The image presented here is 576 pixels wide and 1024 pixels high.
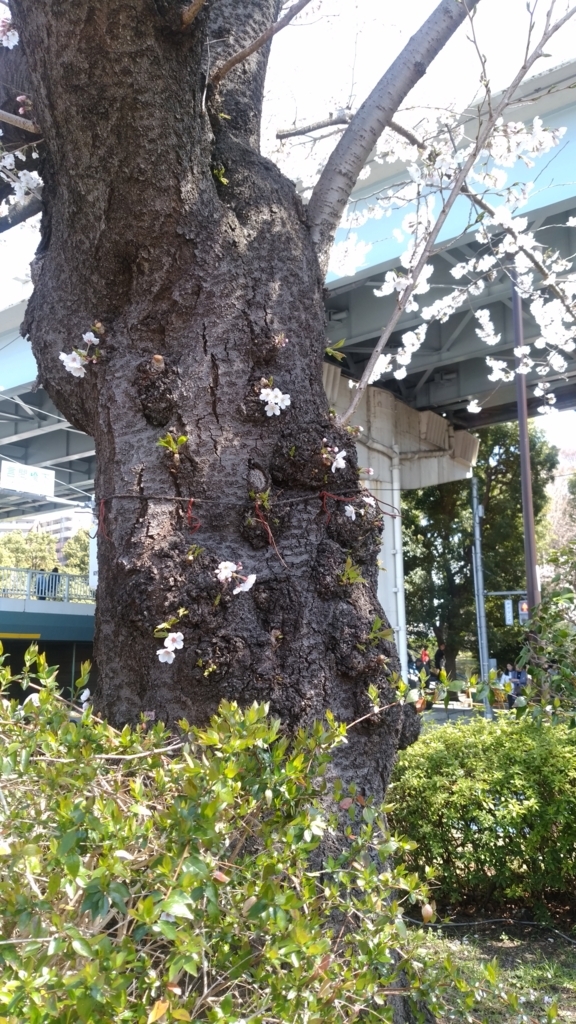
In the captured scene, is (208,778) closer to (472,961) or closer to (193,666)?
(193,666)

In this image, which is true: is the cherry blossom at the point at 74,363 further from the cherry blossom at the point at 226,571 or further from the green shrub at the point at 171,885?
Result: the green shrub at the point at 171,885

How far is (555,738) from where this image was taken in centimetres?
532

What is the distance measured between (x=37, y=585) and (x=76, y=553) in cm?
3220

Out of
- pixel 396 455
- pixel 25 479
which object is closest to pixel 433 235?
pixel 25 479

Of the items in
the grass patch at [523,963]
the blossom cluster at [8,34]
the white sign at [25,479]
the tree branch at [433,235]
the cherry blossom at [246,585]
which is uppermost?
the white sign at [25,479]

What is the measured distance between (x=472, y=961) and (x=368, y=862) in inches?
96.2

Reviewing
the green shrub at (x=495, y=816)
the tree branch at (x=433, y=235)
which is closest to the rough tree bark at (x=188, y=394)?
the tree branch at (x=433, y=235)

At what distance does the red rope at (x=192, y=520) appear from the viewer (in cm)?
247

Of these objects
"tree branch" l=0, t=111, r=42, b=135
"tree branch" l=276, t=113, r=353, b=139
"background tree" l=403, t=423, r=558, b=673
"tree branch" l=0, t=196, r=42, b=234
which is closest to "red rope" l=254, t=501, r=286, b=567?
"tree branch" l=0, t=111, r=42, b=135

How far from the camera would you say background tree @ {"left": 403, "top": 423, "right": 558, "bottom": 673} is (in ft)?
84.2

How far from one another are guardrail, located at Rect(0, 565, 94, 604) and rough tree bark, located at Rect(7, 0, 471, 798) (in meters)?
16.0

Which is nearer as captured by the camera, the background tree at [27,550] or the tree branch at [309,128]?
the tree branch at [309,128]

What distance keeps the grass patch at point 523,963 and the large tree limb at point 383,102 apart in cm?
312

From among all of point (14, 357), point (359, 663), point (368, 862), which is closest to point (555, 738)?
point (359, 663)
